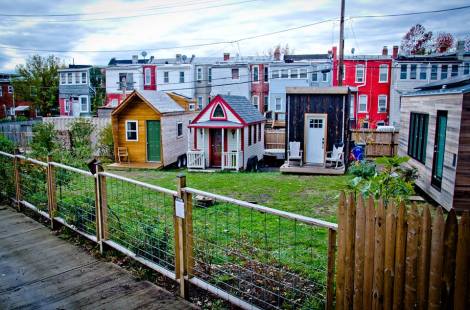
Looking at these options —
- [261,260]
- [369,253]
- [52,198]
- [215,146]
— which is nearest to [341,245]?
[369,253]

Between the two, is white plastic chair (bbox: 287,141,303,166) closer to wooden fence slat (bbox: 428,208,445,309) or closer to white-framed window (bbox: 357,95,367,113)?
wooden fence slat (bbox: 428,208,445,309)

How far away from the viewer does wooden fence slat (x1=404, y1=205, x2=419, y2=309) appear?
260 centimetres

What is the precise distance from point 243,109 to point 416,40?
40472mm

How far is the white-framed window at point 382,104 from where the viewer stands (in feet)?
125

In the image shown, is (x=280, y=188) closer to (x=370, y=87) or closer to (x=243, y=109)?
(x=243, y=109)

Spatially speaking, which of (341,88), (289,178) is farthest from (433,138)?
(341,88)

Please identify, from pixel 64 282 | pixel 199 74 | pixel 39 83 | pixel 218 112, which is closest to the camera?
pixel 64 282

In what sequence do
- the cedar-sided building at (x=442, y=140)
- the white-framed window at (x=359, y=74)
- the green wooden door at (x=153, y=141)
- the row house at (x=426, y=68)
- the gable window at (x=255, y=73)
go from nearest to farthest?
1. the cedar-sided building at (x=442, y=140)
2. the green wooden door at (x=153, y=141)
3. the row house at (x=426, y=68)
4. the white-framed window at (x=359, y=74)
5. the gable window at (x=255, y=73)

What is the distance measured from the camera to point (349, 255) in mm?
2988

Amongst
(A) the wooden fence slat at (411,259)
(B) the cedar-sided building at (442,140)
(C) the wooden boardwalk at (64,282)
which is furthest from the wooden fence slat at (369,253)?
(B) the cedar-sided building at (442,140)

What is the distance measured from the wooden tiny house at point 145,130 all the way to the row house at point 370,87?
22702 mm

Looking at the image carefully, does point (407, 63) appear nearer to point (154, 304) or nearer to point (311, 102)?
point (311, 102)

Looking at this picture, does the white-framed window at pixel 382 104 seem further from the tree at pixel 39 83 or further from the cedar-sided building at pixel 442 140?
the tree at pixel 39 83

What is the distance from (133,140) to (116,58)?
4063 centimetres
